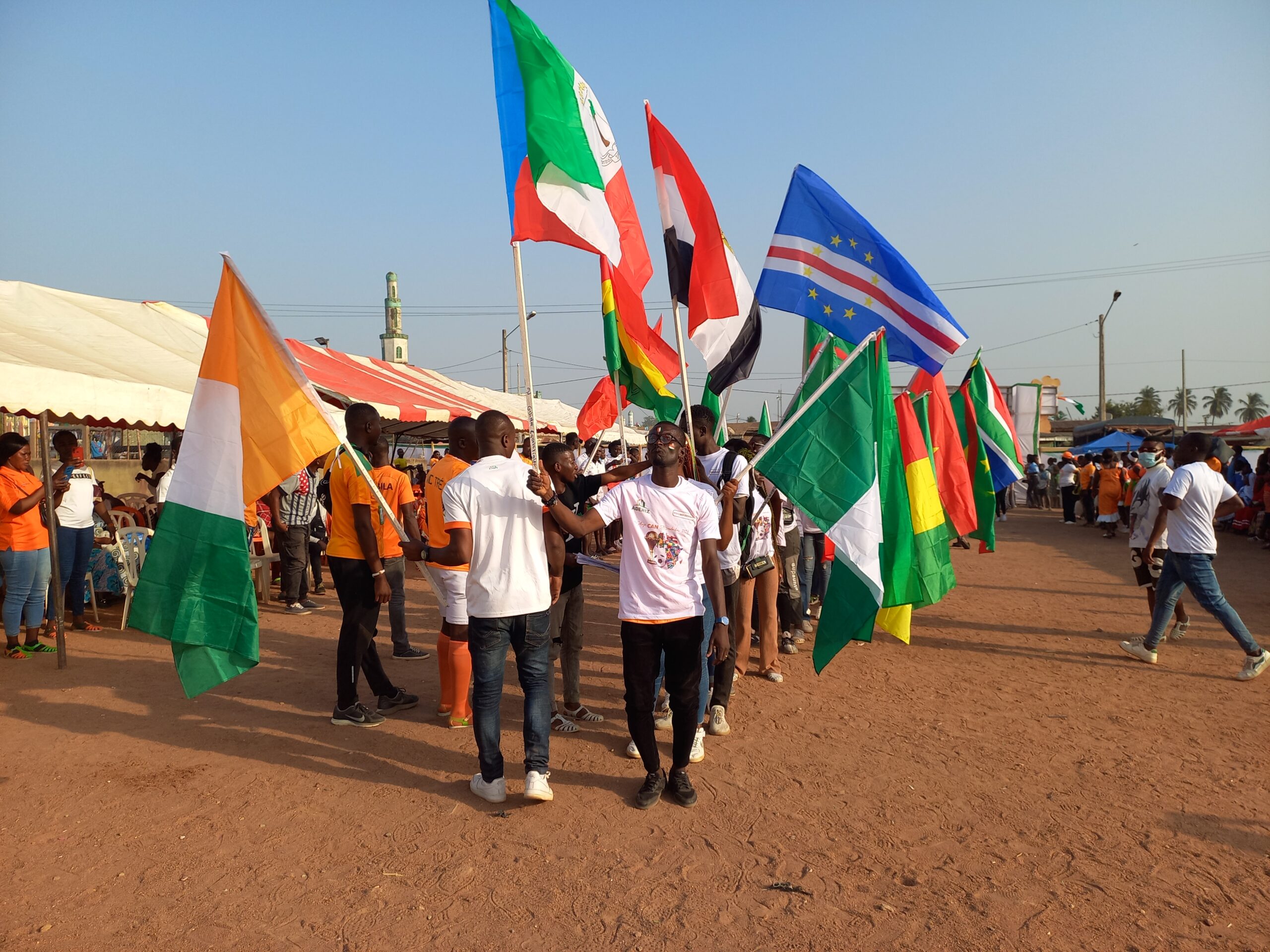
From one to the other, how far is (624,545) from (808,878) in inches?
67.1

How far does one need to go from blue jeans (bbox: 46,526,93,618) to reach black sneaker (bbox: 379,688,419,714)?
13.9ft

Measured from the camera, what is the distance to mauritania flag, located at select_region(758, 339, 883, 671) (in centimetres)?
502

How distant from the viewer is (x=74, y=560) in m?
8.07

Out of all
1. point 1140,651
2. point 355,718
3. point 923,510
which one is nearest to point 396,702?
point 355,718

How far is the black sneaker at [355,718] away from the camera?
5.41m

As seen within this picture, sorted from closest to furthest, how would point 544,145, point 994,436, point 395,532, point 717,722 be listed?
point 544,145, point 717,722, point 395,532, point 994,436

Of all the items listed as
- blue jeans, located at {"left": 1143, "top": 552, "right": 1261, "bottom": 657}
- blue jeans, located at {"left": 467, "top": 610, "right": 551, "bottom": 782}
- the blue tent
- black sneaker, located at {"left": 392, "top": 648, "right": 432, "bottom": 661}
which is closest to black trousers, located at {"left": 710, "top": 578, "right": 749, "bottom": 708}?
blue jeans, located at {"left": 467, "top": 610, "right": 551, "bottom": 782}

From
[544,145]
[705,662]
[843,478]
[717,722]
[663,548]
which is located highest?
[544,145]

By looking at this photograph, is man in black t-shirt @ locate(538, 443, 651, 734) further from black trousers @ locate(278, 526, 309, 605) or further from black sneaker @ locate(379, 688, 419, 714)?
black trousers @ locate(278, 526, 309, 605)

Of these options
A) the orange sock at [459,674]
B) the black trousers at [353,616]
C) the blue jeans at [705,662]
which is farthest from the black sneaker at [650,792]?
the black trousers at [353,616]

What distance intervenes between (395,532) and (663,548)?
2659mm

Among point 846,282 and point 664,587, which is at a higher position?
point 846,282

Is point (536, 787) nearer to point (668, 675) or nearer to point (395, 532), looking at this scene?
point (668, 675)

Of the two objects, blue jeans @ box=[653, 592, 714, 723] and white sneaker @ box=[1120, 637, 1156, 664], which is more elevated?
blue jeans @ box=[653, 592, 714, 723]
